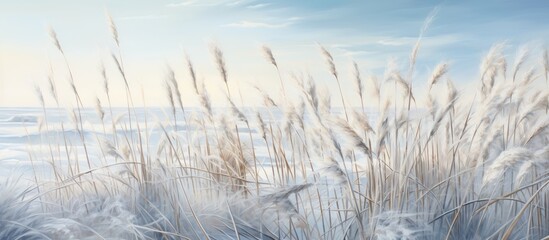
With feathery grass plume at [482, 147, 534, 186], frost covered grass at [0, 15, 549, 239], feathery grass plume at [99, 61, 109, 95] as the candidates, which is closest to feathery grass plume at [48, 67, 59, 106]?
frost covered grass at [0, 15, 549, 239]

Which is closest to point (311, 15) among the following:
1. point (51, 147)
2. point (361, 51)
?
point (361, 51)

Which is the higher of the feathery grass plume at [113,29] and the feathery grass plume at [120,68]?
the feathery grass plume at [113,29]

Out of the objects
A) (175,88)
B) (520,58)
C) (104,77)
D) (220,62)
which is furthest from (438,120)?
(104,77)

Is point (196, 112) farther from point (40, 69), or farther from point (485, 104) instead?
point (485, 104)

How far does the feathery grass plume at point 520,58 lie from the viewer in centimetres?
194

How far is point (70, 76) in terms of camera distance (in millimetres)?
2150

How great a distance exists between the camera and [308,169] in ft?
6.68

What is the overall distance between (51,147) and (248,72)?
28.4 inches

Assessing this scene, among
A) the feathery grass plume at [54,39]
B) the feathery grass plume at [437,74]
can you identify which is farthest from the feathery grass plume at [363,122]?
the feathery grass plume at [54,39]

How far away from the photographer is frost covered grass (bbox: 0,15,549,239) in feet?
6.16

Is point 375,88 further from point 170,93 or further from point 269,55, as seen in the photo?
point 170,93

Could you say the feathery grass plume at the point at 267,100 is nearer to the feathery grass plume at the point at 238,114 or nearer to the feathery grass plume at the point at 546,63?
the feathery grass plume at the point at 238,114

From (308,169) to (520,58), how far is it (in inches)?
28.5

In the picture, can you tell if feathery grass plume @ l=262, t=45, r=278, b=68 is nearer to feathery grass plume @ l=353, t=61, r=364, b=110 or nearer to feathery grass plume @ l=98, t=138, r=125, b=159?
feathery grass plume @ l=353, t=61, r=364, b=110
